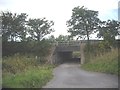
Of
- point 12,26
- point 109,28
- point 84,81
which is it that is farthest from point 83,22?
point 84,81

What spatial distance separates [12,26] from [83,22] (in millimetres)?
11677

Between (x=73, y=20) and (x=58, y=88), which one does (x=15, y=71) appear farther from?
(x=73, y=20)

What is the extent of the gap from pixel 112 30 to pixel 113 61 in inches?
593

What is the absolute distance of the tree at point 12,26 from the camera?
1394 inches

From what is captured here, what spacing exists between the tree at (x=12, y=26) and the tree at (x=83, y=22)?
27.7 ft

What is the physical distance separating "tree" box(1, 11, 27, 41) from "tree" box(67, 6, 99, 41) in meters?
8.43

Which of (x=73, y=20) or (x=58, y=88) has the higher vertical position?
(x=73, y=20)

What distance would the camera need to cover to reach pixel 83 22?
140 feet

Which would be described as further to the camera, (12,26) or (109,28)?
(109,28)

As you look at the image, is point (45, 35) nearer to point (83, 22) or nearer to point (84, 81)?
point (83, 22)

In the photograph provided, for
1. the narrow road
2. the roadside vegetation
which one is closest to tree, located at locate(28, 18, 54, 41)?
the roadside vegetation

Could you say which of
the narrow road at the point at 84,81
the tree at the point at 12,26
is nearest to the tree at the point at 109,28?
the tree at the point at 12,26

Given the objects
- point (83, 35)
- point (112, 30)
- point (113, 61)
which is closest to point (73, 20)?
point (83, 35)

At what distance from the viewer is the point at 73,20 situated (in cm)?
4338
